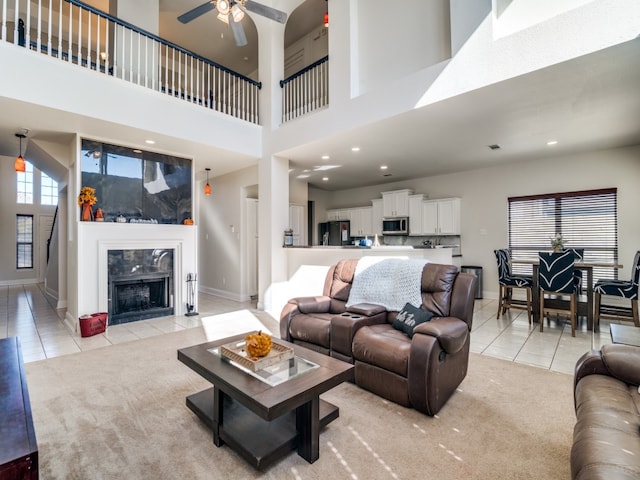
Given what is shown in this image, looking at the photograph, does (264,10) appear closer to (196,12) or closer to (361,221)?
(196,12)

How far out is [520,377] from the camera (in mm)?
2902

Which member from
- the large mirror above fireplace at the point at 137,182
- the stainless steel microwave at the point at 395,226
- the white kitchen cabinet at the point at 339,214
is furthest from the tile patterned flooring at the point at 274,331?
the white kitchen cabinet at the point at 339,214

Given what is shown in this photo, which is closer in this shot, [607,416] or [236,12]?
[607,416]

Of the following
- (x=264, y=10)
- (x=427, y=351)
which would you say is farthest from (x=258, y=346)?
(x=264, y=10)

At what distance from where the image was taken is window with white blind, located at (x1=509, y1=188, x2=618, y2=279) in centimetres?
532

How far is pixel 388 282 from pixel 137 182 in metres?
4.31

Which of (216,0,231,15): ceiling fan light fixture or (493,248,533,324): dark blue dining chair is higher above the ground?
(216,0,231,15): ceiling fan light fixture

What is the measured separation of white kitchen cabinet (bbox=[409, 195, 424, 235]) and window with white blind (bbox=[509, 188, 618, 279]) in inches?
70.2

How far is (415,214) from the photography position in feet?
23.9

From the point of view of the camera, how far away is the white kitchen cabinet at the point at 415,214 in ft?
23.7

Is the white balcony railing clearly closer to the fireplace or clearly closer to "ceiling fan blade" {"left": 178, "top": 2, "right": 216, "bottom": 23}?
"ceiling fan blade" {"left": 178, "top": 2, "right": 216, "bottom": 23}

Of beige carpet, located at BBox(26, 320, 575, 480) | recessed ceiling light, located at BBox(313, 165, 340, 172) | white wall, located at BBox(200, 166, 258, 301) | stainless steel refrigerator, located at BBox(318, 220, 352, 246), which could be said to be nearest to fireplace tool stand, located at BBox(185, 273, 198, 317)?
white wall, located at BBox(200, 166, 258, 301)

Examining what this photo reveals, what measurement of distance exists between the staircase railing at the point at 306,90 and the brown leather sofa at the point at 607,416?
4565mm

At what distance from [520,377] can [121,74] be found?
600 cm
